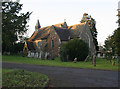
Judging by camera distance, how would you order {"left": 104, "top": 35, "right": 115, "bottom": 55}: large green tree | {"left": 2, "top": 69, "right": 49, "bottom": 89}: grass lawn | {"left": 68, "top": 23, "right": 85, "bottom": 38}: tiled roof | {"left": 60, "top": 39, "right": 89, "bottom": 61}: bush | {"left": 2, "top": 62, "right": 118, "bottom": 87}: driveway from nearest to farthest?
1. {"left": 2, "top": 69, "right": 49, "bottom": 89}: grass lawn
2. {"left": 2, "top": 62, "right": 118, "bottom": 87}: driveway
3. {"left": 60, "top": 39, "right": 89, "bottom": 61}: bush
4. {"left": 104, "top": 35, "right": 115, "bottom": 55}: large green tree
5. {"left": 68, "top": 23, "right": 85, "bottom": 38}: tiled roof

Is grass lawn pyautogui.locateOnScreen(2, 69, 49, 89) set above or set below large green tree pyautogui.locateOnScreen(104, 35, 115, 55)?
below

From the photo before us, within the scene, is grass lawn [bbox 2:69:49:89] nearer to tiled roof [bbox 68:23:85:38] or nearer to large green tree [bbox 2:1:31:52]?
large green tree [bbox 2:1:31:52]

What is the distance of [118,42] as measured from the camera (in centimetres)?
1989

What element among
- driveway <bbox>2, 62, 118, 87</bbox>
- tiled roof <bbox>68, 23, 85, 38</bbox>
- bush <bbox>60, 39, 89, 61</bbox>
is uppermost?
tiled roof <bbox>68, 23, 85, 38</bbox>

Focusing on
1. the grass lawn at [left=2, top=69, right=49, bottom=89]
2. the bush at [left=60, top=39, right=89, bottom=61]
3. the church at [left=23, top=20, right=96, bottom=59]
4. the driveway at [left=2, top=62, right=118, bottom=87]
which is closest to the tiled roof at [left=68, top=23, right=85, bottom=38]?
the church at [left=23, top=20, right=96, bottom=59]

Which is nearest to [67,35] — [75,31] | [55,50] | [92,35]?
[75,31]

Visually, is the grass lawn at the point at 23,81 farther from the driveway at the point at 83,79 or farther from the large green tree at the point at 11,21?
the large green tree at the point at 11,21

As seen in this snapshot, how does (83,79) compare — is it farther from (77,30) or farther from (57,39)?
(77,30)

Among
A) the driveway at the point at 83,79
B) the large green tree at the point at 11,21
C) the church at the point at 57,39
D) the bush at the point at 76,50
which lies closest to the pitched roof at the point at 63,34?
the church at the point at 57,39

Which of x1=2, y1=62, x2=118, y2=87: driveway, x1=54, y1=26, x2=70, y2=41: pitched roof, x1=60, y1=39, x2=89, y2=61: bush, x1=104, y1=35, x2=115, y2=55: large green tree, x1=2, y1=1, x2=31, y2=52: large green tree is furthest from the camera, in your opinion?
x1=54, y1=26, x2=70, y2=41: pitched roof

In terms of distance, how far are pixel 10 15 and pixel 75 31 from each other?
92.1 feet

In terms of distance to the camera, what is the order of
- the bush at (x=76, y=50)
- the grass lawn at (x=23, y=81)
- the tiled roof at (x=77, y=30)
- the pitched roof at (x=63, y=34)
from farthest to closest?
the tiled roof at (x=77, y=30) < the pitched roof at (x=63, y=34) < the bush at (x=76, y=50) < the grass lawn at (x=23, y=81)

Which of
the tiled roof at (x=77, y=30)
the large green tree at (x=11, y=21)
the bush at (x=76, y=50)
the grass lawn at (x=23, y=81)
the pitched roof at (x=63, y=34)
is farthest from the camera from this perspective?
the tiled roof at (x=77, y=30)

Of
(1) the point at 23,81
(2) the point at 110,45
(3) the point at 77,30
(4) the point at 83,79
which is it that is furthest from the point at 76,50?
(2) the point at 110,45
